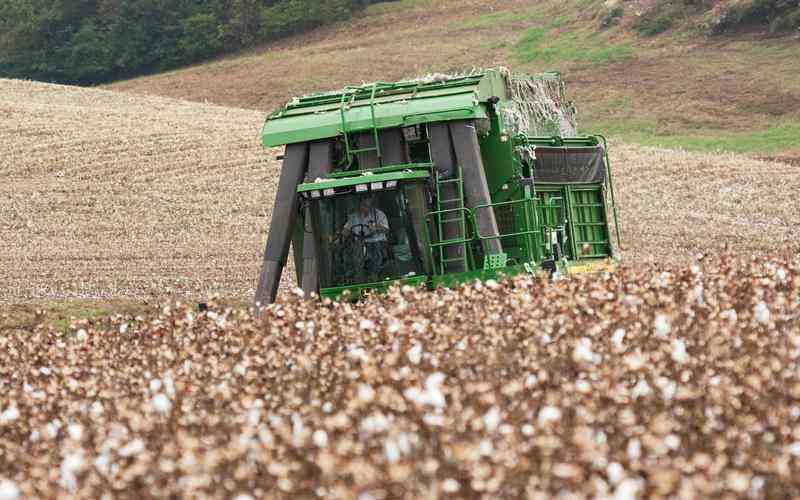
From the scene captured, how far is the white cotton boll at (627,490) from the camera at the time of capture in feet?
16.8

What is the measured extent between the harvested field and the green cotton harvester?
4896mm

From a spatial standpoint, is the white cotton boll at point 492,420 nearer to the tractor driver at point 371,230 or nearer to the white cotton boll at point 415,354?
the white cotton boll at point 415,354

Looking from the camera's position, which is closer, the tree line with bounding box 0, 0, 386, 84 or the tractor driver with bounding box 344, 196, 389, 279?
the tractor driver with bounding box 344, 196, 389, 279

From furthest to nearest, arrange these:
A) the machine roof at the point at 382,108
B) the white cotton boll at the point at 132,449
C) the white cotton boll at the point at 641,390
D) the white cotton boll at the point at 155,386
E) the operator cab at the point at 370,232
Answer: the machine roof at the point at 382,108, the operator cab at the point at 370,232, the white cotton boll at the point at 155,386, the white cotton boll at the point at 641,390, the white cotton boll at the point at 132,449

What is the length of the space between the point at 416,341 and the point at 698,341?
1584 millimetres

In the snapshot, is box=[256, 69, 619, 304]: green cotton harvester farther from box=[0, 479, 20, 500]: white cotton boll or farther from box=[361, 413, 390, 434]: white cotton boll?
box=[0, 479, 20, 500]: white cotton boll

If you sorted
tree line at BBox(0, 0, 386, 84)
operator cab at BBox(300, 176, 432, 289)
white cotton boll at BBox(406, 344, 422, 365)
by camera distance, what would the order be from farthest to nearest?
tree line at BBox(0, 0, 386, 84)
operator cab at BBox(300, 176, 432, 289)
white cotton boll at BBox(406, 344, 422, 365)

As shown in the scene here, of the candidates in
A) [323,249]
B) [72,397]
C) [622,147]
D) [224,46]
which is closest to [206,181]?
[622,147]

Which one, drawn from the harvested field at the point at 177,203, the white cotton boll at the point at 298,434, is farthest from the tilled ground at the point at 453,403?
the harvested field at the point at 177,203

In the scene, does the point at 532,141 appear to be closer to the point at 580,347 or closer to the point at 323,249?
the point at 323,249

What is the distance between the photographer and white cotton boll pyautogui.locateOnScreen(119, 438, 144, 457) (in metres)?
6.16

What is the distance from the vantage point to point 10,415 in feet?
24.8

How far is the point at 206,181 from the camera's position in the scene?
104 feet

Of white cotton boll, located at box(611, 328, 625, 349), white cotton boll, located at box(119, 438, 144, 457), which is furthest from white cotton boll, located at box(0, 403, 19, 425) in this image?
white cotton boll, located at box(611, 328, 625, 349)
